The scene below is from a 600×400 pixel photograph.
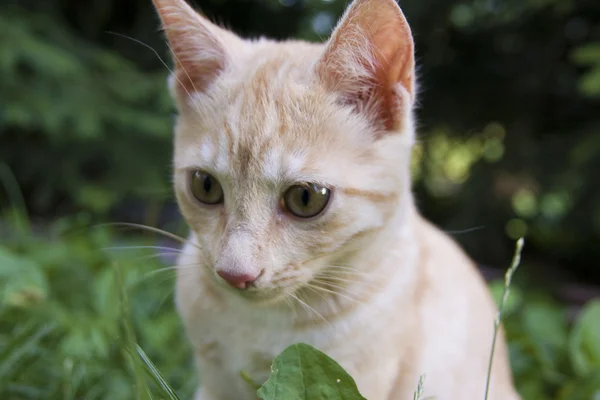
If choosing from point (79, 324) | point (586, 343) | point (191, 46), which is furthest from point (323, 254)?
point (586, 343)

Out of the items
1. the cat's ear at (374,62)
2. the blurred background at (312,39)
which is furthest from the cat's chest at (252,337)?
the blurred background at (312,39)

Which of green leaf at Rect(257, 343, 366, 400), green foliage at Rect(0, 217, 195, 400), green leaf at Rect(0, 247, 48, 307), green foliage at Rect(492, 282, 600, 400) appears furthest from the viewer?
green leaf at Rect(0, 247, 48, 307)

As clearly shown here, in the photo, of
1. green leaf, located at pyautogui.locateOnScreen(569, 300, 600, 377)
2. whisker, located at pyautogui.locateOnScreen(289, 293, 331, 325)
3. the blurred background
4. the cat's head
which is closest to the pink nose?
the cat's head

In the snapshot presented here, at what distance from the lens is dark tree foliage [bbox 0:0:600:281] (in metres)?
2.54

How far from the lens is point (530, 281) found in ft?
8.77

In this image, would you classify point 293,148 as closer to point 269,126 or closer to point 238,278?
point 269,126

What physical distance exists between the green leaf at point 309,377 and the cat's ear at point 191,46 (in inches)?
23.7

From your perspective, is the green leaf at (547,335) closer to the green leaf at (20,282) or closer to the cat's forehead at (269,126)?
the cat's forehead at (269,126)

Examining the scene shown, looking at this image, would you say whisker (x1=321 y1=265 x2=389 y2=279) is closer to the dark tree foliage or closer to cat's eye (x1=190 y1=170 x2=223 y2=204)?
cat's eye (x1=190 y1=170 x2=223 y2=204)

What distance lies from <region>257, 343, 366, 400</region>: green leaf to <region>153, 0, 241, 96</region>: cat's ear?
1.97ft

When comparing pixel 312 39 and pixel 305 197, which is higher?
pixel 305 197

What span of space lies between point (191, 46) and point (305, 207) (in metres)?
0.45

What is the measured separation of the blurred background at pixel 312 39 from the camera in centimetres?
217

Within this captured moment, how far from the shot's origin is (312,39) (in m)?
2.59
